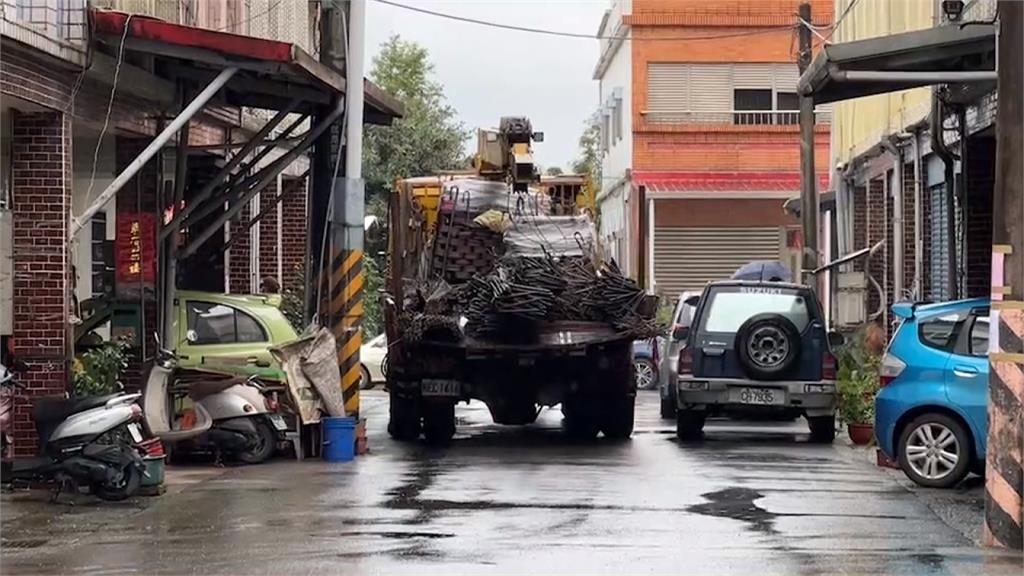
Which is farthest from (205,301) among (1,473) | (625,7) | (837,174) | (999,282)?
(625,7)

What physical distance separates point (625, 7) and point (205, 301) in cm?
2671

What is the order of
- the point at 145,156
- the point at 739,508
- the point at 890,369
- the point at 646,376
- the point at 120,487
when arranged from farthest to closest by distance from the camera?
1. the point at 646,376
2. the point at 145,156
3. the point at 890,369
4. the point at 120,487
5. the point at 739,508

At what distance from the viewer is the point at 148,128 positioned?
18531 mm

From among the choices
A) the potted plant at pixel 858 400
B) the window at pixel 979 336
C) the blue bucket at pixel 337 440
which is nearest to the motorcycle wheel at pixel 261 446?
the blue bucket at pixel 337 440

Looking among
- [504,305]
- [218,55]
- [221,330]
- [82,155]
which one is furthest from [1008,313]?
[82,155]

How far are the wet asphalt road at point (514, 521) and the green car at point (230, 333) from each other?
1.21 meters

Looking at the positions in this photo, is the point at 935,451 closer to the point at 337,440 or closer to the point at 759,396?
the point at 759,396

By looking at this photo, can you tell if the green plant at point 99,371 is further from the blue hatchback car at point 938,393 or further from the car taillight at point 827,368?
the car taillight at point 827,368

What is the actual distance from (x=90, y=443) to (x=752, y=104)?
99.4 ft

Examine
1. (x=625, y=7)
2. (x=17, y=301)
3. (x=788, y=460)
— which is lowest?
(x=788, y=460)

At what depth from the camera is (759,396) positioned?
18.2 metres

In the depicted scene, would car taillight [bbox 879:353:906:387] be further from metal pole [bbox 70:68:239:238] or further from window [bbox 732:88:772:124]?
window [bbox 732:88:772:124]

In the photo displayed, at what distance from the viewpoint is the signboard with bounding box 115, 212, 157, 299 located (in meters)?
16.7

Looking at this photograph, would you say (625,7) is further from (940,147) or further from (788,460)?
(788,460)
